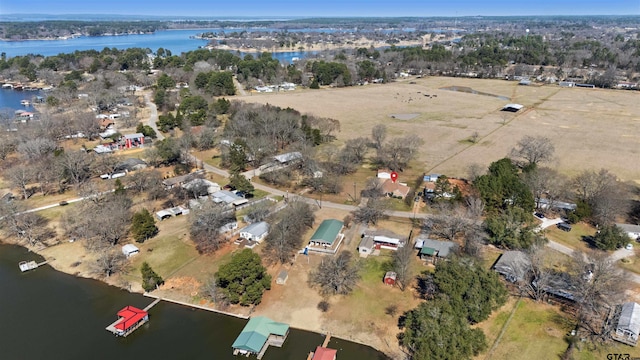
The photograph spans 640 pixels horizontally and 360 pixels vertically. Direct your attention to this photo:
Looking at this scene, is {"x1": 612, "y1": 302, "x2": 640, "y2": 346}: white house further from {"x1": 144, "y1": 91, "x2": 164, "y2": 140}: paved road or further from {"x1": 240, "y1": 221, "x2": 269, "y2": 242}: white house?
{"x1": 144, "y1": 91, "x2": 164, "y2": 140}: paved road

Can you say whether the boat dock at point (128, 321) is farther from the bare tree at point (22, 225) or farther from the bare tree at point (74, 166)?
the bare tree at point (74, 166)

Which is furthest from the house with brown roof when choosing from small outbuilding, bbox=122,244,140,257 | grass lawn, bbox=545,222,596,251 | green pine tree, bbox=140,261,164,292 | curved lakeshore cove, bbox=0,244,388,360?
small outbuilding, bbox=122,244,140,257

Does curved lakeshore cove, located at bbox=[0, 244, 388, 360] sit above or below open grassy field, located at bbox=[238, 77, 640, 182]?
below

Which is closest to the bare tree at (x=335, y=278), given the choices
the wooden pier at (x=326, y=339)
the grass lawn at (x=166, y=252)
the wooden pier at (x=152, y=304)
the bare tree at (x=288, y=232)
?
the bare tree at (x=288, y=232)

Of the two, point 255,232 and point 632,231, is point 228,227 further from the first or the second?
point 632,231

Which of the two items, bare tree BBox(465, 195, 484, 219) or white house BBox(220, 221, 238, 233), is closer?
bare tree BBox(465, 195, 484, 219)

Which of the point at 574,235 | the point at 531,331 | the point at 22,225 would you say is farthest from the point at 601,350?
the point at 22,225
